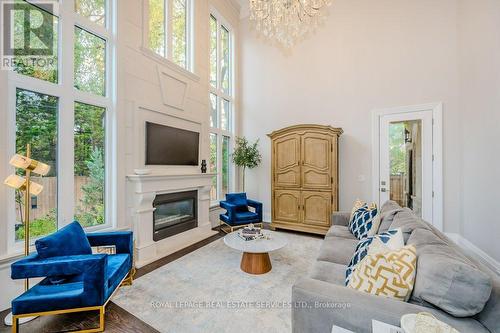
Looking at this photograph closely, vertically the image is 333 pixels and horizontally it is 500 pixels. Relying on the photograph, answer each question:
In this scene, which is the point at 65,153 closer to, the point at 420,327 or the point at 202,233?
the point at 202,233

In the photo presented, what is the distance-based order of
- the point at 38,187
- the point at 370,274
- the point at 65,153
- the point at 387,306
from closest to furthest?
1. the point at 387,306
2. the point at 370,274
3. the point at 38,187
4. the point at 65,153

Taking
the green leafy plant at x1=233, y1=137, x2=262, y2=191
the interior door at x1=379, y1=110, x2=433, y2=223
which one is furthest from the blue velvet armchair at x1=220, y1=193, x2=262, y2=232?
the interior door at x1=379, y1=110, x2=433, y2=223

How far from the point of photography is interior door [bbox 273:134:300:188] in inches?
→ 180

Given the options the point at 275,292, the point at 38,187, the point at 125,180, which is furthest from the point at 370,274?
the point at 125,180

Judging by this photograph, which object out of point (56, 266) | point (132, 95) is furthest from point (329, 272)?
point (132, 95)

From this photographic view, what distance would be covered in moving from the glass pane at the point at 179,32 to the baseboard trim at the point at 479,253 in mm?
5515

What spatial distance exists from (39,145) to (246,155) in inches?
139

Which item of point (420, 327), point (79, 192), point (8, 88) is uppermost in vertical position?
point (8, 88)

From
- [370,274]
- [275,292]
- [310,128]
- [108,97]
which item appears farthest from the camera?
[310,128]

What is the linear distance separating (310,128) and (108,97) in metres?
3.39

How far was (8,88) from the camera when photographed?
7.07ft

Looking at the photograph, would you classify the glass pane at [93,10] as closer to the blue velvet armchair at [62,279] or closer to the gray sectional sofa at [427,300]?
the blue velvet armchair at [62,279]

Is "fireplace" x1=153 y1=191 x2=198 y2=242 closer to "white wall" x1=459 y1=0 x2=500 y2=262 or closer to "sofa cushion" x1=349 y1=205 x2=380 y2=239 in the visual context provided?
"sofa cushion" x1=349 y1=205 x2=380 y2=239

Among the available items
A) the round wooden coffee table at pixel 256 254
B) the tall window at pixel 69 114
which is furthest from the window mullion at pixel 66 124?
the round wooden coffee table at pixel 256 254
